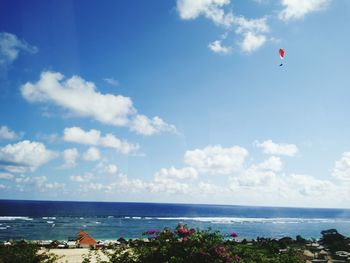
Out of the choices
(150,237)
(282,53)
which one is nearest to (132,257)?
(150,237)

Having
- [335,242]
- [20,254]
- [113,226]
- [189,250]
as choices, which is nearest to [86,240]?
[20,254]

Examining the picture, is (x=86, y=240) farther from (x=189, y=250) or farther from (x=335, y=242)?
(x=189, y=250)

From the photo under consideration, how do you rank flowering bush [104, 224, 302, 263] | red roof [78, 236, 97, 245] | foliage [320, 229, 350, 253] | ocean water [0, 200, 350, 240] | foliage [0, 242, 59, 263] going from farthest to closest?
1. ocean water [0, 200, 350, 240]
2. red roof [78, 236, 97, 245]
3. foliage [320, 229, 350, 253]
4. flowering bush [104, 224, 302, 263]
5. foliage [0, 242, 59, 263]

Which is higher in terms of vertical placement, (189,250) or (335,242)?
(189,250)

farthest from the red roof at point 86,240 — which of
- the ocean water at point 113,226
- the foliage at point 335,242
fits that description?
the ocean water at point 113,226

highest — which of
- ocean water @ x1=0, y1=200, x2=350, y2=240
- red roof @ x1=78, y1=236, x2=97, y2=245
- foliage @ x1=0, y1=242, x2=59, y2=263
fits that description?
foliage @ x1=0, y1=242, x2=59, y2=263

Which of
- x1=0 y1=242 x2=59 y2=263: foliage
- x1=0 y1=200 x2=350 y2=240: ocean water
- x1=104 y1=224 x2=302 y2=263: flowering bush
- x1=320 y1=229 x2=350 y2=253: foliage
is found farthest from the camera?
x1=0 y1=200 x2=350 y2=240: ocean water

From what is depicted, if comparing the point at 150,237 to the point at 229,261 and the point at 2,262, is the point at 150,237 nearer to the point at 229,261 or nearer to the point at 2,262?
the point at 229,261

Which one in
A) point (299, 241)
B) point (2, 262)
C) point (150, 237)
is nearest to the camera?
point (2, 262)

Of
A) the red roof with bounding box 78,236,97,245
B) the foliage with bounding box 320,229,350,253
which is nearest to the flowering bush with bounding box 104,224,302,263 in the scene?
the red roof with bounding box 78,236,97,245

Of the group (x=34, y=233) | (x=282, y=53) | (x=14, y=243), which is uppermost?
(x=282, y=53)

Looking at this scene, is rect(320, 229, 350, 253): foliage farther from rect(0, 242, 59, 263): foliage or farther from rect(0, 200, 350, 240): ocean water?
rect(0, 200, 350, 240): ocean water
